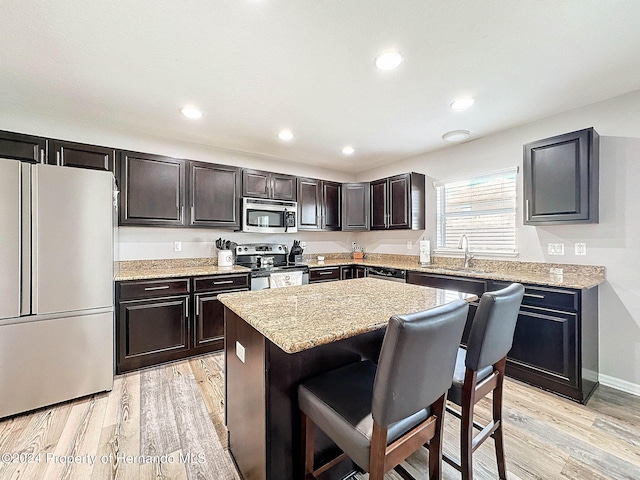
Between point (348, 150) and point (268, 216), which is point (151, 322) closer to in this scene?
point (268, 216)

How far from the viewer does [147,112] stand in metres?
2.75

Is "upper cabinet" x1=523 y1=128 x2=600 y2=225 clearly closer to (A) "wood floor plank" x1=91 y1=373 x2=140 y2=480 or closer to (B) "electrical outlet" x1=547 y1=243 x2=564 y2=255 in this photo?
(B) "electrical outlet" x1=547 y1=243 x2=564 y2=255

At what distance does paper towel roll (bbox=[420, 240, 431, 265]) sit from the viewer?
396cm

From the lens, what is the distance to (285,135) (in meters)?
3.37

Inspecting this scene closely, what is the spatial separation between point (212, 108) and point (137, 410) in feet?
8.59

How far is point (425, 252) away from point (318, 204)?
1.76 m

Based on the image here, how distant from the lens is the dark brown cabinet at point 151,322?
2.71 meters

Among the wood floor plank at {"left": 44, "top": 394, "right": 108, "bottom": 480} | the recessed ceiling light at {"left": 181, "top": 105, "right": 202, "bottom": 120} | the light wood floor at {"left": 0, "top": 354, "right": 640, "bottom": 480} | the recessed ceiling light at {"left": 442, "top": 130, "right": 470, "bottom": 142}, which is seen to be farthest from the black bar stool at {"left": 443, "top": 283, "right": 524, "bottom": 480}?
the recessed ceiling light at {"left": 181, "top": 105, "right": 202, "bottom": 120}

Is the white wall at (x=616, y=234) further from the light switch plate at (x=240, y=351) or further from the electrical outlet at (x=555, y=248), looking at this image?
the light switch plate at (x=240, y=351)

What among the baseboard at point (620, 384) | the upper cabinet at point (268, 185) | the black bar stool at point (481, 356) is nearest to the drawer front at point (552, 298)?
the baseboard at point (620, 384)

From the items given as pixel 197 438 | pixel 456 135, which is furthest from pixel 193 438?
pixel 456 135

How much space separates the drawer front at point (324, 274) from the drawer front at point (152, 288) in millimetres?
1692

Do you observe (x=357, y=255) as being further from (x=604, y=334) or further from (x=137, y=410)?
(x=137, y=410)

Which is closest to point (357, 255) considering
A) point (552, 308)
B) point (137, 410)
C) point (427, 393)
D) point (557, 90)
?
point (552, 308)
